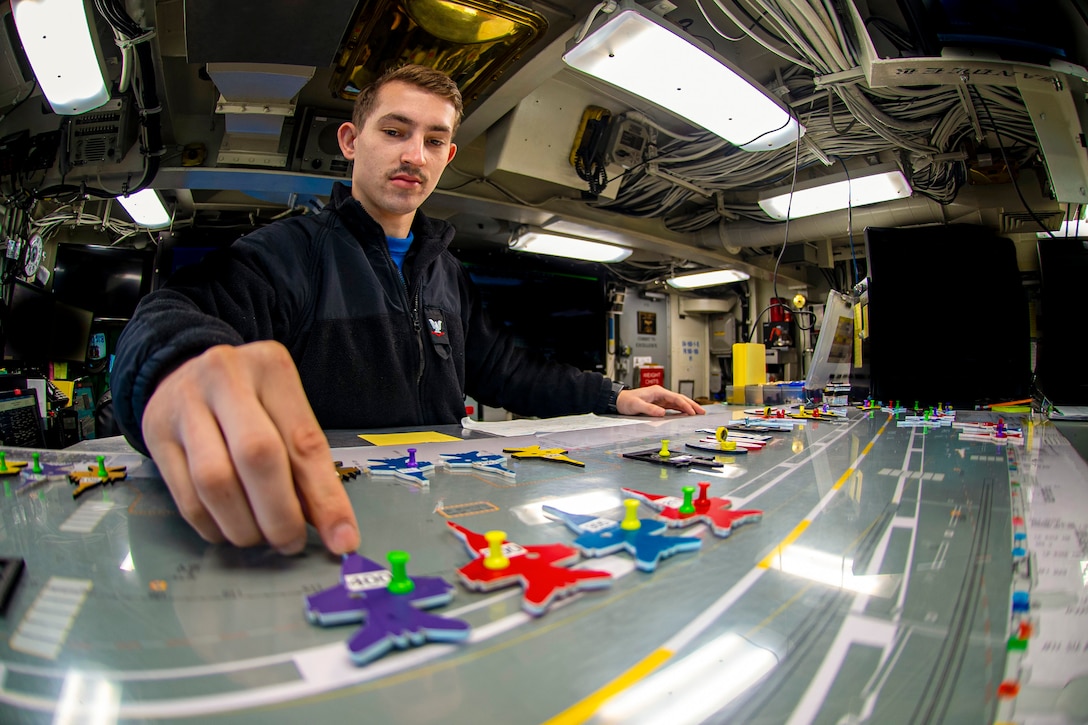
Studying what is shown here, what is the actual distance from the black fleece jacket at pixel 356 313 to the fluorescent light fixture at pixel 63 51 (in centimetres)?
103

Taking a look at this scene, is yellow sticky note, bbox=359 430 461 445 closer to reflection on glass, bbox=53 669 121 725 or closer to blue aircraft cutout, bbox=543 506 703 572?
blue aircraft cutout, bbox=543 506 703 572

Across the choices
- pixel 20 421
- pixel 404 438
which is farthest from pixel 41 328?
pixel 404 438

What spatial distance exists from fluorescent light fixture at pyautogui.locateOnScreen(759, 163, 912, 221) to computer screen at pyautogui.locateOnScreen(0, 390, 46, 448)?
357 cm

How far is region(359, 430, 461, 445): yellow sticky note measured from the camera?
102 centimetres

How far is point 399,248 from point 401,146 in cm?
27

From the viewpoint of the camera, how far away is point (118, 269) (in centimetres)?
395

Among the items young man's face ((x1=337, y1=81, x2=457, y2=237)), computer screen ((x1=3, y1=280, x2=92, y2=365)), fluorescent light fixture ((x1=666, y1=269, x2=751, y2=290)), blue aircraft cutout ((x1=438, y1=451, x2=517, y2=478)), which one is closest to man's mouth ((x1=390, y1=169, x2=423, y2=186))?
young man's face ((x1=337, y1=81, x2=457, y2=237))

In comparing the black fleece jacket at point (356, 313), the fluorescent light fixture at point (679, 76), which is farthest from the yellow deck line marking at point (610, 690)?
the fluorescent light fixture at point (679, 76)

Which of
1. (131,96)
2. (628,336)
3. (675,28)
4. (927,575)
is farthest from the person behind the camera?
(628,336)

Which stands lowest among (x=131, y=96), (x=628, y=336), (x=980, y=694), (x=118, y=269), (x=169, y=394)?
(x=980, y=694)

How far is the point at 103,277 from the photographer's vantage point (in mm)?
3885

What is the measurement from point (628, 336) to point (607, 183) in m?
3.02

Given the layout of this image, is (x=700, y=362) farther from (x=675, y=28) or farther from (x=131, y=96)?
(x=131, y=96)

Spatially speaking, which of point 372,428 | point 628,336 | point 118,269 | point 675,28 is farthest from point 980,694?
point 628,336
